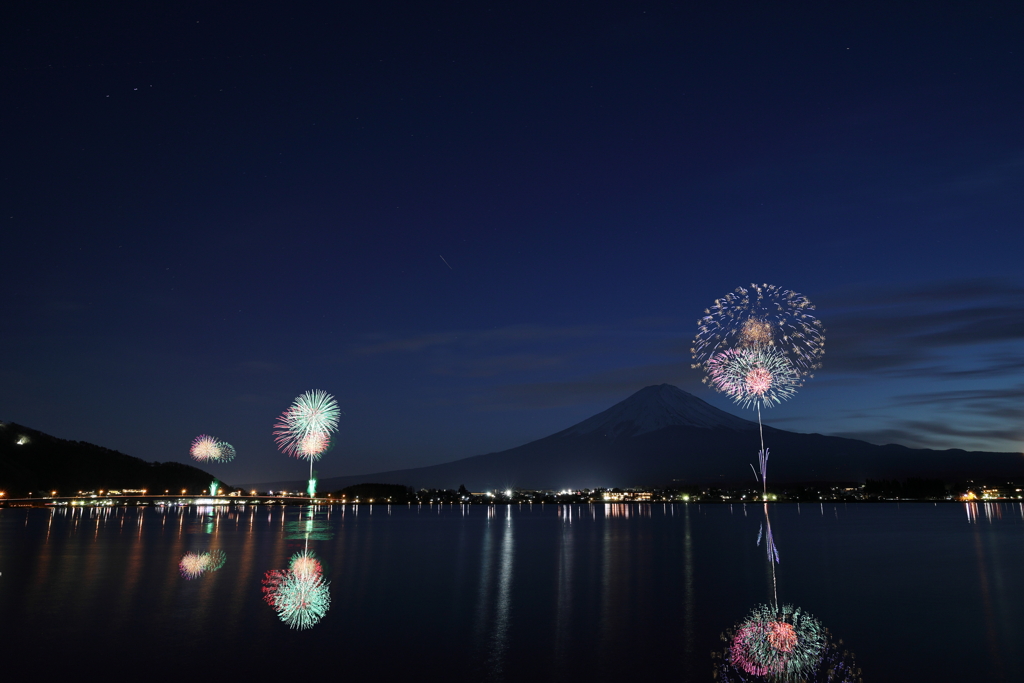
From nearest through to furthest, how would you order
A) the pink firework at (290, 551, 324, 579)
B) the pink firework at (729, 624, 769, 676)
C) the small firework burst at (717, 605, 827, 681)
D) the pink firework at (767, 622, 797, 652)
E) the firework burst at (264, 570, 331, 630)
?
the small firework burst at (717, 605, 827, 681)
the pink firework at (729, 624, 769, 676)
the pink firework at (767, 622, 797, 652)
the firework burst at (264, 570, 331, 630)
the pink firework at (290, 551, 324, 579)

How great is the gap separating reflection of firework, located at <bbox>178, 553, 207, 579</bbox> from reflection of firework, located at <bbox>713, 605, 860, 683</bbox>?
2569 cm

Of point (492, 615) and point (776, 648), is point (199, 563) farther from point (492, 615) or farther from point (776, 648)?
point (776, 648)

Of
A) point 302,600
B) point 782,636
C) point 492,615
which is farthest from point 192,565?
point 782,636

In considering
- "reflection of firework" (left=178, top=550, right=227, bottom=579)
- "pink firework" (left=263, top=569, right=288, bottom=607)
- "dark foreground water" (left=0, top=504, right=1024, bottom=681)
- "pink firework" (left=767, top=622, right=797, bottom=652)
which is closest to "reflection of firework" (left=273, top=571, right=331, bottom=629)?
"pink firework" (left=263, top=569, right=288, bottom=607)

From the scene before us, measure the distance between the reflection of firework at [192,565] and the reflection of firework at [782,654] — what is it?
25.7 m

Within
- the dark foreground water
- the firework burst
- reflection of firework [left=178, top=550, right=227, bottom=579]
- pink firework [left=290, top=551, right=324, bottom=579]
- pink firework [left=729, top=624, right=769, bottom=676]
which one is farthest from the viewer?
pink firework [left=290, top=551, right=324, bottom=579]

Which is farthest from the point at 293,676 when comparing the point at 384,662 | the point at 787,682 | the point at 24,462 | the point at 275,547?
the point at 24,462

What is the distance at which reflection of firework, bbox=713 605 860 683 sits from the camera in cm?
1628

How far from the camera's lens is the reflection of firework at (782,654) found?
641 inches

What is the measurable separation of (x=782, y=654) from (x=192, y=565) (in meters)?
33.0

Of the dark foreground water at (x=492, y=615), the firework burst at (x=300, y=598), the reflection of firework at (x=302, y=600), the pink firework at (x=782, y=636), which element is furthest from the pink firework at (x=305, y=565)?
the pink firework at (x=782, y=636)

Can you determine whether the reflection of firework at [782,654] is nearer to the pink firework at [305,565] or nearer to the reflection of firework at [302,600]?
the reflection of firework at [302,600]

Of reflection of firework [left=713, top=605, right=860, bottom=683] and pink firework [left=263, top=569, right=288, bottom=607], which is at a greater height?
pink firework [left=263, top=569, right=288, bottom=607]

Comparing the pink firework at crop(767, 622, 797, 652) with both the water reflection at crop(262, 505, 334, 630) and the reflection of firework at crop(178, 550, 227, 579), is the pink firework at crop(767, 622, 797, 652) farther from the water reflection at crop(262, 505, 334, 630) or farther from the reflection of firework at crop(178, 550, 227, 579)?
the reflection of firework at crop(178, 550, 227, 579)
